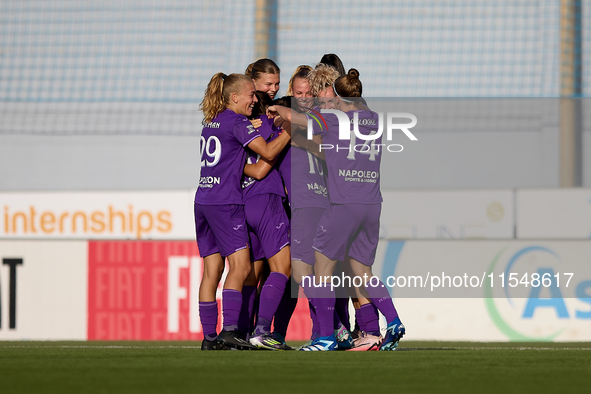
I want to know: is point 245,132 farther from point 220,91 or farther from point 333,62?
point 333,62

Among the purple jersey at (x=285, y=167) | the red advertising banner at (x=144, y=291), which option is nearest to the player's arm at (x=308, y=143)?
the purple jersey at (x=285, y=167)

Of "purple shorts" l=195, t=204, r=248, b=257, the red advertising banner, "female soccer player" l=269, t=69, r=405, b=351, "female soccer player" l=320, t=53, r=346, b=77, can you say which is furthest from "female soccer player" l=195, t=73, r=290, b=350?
the red advertising banner

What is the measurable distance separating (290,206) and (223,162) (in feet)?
1.57

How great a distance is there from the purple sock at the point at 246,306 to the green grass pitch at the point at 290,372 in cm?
45

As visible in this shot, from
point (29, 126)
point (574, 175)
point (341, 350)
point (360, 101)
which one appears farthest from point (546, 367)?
point (29, 126)

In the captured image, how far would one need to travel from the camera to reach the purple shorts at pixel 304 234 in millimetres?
4363

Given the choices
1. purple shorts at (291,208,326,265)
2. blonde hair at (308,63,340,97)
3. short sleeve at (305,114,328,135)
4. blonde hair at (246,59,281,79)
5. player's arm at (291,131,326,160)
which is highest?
blonde hair at (246,59,281,79)

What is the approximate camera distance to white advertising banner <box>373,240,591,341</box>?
6227 millimetres

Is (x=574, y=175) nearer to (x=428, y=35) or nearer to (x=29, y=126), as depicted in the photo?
(x=428, y=35)

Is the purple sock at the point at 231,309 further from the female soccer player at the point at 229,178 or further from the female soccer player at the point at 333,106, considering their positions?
the female soccer player at the point at 333,106

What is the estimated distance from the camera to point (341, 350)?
14.5 ft

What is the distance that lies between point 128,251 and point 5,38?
23.6 feet

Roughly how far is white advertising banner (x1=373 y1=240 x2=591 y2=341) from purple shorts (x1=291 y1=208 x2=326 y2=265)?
223cm

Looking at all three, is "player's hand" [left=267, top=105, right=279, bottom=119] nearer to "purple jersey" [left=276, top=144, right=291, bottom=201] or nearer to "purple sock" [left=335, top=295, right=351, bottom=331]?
"purple jersey" [left=276, top=144, right=291, bottom=201]
